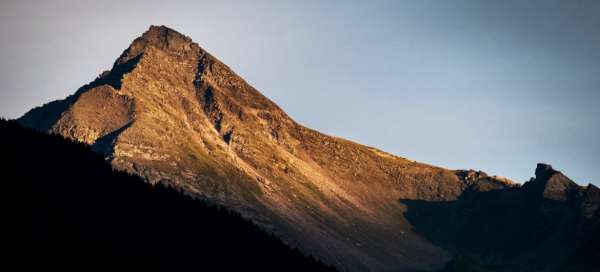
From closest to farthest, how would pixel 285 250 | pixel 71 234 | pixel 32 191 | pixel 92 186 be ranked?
pixel 71 234
pixel 32 191
pixel 92 186
pixel 285 250

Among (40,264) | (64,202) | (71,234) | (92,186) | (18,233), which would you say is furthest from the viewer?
(92,186)

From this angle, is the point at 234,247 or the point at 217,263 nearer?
the point at 217,263

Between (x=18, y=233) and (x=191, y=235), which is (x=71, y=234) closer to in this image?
(x=18, y=233)

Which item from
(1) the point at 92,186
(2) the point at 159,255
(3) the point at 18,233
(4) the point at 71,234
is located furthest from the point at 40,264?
→ (1) the point at 92,186

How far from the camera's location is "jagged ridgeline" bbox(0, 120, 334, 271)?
9369 cm

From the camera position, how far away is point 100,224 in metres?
119

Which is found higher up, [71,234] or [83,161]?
[83,161]

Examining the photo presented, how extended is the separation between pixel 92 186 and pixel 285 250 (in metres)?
45.4

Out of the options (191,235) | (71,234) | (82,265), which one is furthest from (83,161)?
(82,265)

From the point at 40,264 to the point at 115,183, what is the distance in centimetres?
5947

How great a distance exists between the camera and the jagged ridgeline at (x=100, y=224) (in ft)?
307

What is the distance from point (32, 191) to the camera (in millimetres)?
111688

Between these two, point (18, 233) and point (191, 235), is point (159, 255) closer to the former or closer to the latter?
point (191, 235)

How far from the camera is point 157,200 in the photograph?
15012 centimetres
